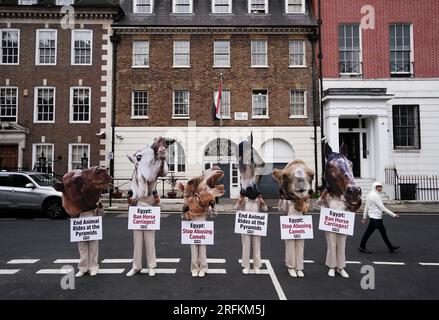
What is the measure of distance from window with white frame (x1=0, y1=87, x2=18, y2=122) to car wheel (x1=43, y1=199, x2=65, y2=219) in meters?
10.2

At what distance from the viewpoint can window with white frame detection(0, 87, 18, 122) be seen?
20.8m

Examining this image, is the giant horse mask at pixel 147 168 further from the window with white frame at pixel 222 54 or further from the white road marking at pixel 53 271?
the window with white frame at pixel 222 54

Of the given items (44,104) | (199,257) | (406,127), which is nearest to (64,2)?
(44,104)

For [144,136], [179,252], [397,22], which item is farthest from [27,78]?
[397,22]

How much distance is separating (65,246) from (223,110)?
14.1 m

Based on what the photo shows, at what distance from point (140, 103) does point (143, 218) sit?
1607 cm

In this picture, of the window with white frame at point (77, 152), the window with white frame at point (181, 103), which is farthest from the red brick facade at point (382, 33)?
the window with white frame at point (77, 152)

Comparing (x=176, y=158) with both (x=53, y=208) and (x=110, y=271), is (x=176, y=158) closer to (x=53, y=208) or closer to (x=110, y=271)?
(x=53, y=208)

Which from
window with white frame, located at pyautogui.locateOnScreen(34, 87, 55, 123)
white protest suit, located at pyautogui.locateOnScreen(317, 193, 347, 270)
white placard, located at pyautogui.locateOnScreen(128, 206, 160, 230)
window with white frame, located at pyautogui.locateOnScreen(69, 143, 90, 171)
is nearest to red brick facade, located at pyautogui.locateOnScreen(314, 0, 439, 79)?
window with white frame, located at pyautogui.locateOnScreen(69, 143, 90, 171)

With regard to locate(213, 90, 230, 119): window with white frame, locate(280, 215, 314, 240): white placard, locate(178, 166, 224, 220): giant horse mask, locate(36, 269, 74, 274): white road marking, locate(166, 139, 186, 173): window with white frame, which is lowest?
locate(36, 269, 74, 274): white road marking

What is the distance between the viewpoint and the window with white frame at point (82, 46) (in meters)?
21.1

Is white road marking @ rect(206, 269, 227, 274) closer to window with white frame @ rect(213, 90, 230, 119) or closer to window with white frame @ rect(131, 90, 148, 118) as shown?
window with white frame @ rect(213, 90, 230, 119)

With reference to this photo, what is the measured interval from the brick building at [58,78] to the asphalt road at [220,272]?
1096 centimetres

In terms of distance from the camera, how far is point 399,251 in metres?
8.23
